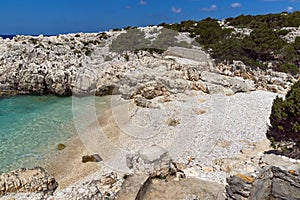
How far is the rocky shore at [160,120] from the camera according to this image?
9.53m

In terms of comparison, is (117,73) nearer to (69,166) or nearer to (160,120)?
(160,120)

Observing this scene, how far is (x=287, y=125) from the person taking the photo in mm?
11625

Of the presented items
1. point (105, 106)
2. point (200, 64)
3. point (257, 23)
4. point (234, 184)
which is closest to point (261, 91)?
point (200, 64)

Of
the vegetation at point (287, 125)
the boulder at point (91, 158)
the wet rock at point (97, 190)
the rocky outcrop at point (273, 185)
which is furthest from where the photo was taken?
the boulder at point (91, 158)

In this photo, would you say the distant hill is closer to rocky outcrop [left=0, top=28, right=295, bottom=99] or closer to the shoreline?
rocky outcrop [left=0, top=28, right=295, bottom=99]

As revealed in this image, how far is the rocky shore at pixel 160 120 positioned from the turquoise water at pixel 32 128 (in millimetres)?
1842

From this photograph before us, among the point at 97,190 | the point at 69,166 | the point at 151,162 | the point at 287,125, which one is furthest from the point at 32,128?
the point at 287,125

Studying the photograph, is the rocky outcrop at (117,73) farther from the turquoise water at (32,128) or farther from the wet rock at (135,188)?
the wet rock at (135,188)

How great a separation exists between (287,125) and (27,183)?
10.6m

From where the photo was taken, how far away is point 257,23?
123 ft

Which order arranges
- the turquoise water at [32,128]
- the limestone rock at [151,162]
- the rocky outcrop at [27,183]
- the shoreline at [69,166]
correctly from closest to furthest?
the limestone rock at [151,162] < the rocky outcrop at [27,183] < the shoreline at [69,166] < the turquoise water at [32,128]

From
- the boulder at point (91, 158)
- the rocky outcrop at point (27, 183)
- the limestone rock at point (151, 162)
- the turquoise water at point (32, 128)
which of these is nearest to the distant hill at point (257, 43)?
the turquoise water at point (32, 128)

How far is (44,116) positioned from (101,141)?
7.26 meters

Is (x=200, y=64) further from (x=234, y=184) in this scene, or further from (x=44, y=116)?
(x=234, y=184)
